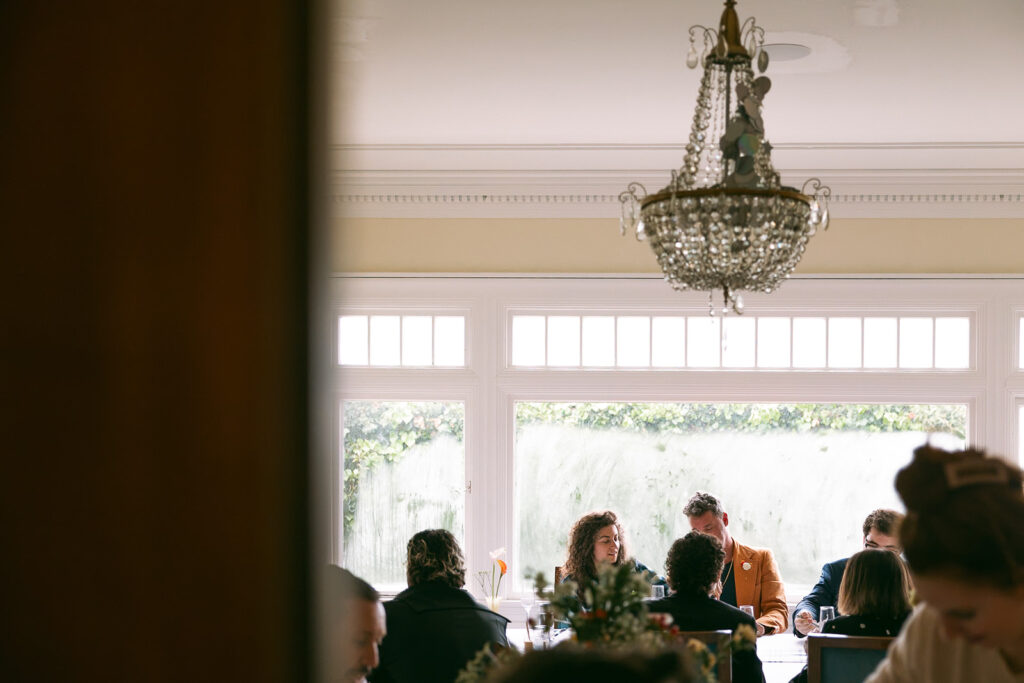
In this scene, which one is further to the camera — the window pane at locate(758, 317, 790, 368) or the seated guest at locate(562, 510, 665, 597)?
the window pane at locate(758, 317, 790, 368)

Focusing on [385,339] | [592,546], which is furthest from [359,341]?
[592,546]

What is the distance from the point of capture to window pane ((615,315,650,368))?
483 cm

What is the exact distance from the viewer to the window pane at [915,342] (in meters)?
4.73

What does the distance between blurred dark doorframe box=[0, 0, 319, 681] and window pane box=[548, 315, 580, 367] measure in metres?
4.42

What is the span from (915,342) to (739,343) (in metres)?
0.92

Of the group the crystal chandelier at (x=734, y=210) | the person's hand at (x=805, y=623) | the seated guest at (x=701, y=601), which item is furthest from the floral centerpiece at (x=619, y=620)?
the person's hand at (x=805, y=623)

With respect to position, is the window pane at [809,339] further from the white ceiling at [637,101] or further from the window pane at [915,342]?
the white ceiling at [637,101]

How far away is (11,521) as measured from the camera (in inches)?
17.6

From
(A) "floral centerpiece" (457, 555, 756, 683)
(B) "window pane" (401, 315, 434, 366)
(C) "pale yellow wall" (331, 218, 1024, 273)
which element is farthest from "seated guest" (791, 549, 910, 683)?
(B) "window pane" (401, 315, 434, 366)

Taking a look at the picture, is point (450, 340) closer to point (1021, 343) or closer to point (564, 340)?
point (564, 340)

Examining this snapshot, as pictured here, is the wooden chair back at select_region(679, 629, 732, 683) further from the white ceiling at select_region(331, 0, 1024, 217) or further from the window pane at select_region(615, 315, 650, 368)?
the window pane at select_region(615, 315, 650, 368)

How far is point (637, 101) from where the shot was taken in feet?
12.5

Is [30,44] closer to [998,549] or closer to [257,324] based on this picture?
[257,324]

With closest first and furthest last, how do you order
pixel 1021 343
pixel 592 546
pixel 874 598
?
pixel 874 598 < pixel 592 546 < pixel 1021 343
